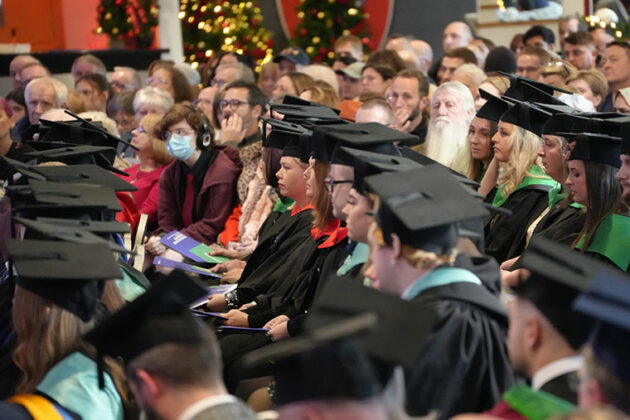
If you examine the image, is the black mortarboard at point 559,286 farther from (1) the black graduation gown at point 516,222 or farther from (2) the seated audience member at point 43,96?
(2) the seated audience member at point 43,96

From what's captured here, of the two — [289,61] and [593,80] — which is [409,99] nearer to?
[593,80]

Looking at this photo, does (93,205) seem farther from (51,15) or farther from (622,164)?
(51,15)

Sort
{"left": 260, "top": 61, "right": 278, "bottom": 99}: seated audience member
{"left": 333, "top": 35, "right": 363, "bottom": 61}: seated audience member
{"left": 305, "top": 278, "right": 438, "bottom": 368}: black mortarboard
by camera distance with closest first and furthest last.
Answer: {"left": 305, "top": 278, "right": 438, "bottom": 368}: black mortarboard
{"left": 260, "top": 61, "right": 278, "bottom": 99}: seated audience member
{"left": 333, "top": 35, "right": 363, "bottom": 61}: seated audience member

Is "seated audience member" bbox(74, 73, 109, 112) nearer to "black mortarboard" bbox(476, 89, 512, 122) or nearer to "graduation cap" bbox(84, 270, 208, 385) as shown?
"black mortarboard" bbox(476, 89, 512, 122)

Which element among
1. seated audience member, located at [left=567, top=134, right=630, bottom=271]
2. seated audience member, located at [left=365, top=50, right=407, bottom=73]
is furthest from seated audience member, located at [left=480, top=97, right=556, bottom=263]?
seated audience member, located at [left=365, top=50, right=407, bottom=73]

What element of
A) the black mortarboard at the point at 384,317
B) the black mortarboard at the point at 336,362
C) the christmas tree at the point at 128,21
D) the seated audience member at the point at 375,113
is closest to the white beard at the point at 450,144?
the seated audience member at the point at 375,113

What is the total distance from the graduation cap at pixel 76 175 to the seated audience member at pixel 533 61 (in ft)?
15.9

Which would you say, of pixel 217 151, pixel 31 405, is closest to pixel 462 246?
pixel 31 405

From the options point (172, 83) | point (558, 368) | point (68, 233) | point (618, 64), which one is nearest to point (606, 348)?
point (558, 368)

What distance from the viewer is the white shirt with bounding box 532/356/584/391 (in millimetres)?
2123

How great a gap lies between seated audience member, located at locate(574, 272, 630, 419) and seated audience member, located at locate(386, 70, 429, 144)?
5.44m

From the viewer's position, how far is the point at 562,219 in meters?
4.82

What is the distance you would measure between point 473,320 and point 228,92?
509cm

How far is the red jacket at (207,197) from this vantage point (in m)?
6.70
